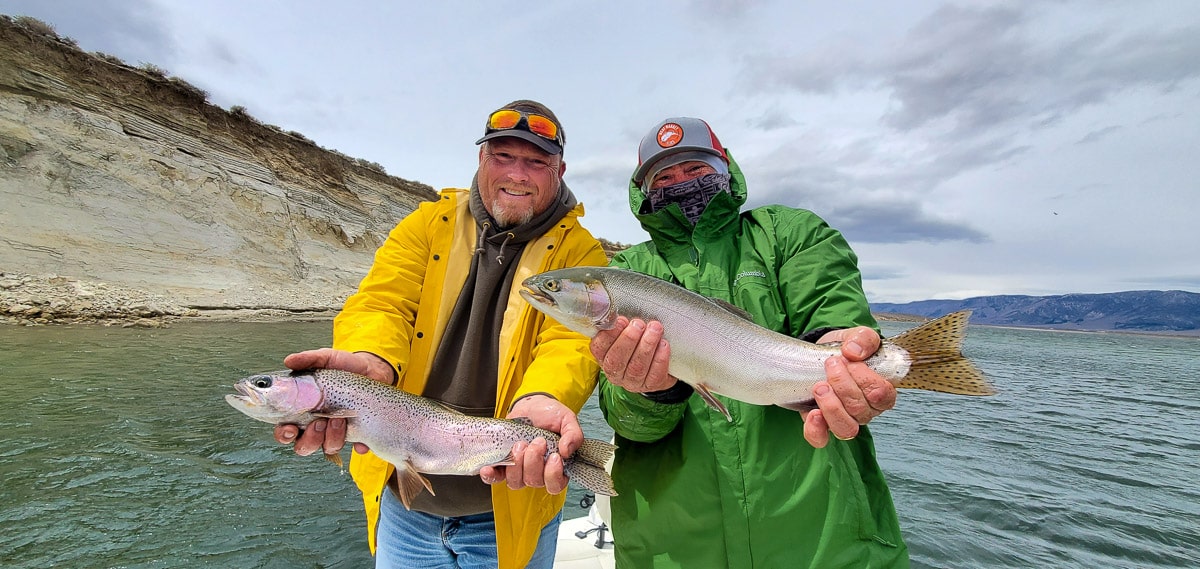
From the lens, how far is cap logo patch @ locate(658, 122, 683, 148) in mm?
3143

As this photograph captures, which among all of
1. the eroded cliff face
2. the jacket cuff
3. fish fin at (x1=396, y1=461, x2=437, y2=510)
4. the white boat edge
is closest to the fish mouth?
fish fin at (x1=396, y1=461, x2=437, y2=510)

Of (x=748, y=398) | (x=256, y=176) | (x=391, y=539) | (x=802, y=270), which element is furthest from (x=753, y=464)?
(x=256, y=176)

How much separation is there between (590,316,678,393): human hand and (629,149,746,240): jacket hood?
0.73 m

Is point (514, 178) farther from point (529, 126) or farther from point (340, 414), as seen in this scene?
point (340, 414)

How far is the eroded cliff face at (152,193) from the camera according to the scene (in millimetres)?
20922

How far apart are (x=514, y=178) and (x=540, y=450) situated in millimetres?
1589

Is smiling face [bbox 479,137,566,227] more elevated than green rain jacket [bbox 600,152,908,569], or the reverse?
smiling face [bbox 479,137,566,227]

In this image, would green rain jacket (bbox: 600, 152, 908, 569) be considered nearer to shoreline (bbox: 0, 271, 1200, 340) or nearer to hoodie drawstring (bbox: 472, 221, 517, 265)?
hoodie drawstring (bbox: 472, 221, 517, 265)

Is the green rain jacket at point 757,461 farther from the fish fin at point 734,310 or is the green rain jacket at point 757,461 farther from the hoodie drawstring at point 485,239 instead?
the hoodie drawstring at point 485,239

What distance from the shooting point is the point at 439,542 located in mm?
2951

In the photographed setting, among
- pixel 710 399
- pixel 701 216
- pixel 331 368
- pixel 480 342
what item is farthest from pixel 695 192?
pixel 331 368

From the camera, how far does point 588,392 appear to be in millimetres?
2980

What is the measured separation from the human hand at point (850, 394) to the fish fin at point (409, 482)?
192 cm

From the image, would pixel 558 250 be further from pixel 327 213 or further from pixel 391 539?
pixel 327 213
